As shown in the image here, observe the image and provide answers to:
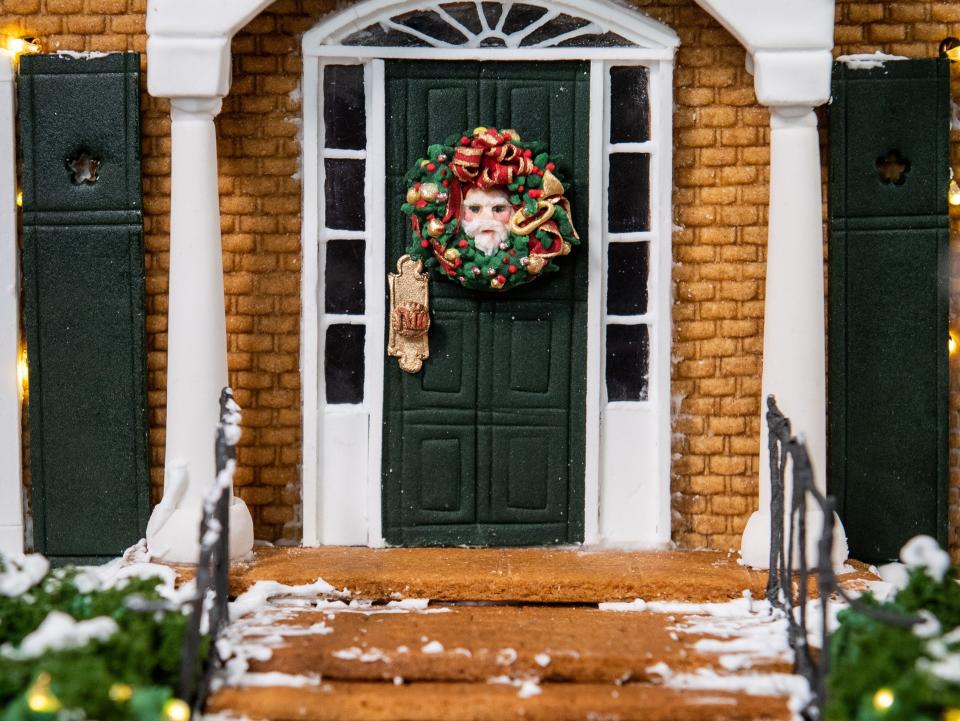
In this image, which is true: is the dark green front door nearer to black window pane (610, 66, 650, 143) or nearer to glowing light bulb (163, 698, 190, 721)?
black window pane (610, 66, 650, 143)

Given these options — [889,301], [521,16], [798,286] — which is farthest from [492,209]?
[889,301]

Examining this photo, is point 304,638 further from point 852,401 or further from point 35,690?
point 852,401

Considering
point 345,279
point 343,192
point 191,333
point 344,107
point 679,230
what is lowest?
point 191,333

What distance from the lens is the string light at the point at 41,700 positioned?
12.2 feet

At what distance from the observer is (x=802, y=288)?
18.2 ft

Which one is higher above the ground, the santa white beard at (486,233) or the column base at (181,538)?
the santa white beard at (486,233)

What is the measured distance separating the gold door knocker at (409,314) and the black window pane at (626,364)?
3.32ft

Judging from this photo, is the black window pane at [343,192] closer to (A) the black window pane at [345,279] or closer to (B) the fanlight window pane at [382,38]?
(A) the black window pane at [345,279]

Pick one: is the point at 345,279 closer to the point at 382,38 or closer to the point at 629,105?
the point at 382,38

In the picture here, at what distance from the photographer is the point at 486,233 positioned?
19.1 feet

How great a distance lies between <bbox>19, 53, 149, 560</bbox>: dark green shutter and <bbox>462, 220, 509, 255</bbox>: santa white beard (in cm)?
175

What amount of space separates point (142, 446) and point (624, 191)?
9.63ft

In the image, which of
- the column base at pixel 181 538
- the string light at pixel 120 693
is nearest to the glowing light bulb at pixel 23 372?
the column base at pixel 181 538

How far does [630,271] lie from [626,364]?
0.51 metres
